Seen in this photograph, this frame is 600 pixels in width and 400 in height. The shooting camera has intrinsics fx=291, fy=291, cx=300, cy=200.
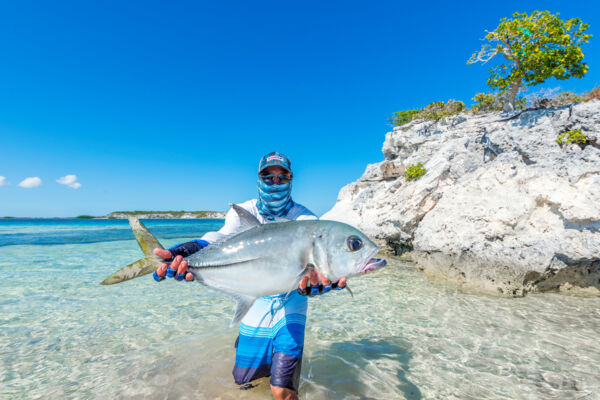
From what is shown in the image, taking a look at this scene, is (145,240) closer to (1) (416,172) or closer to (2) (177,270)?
(2) (177,270)

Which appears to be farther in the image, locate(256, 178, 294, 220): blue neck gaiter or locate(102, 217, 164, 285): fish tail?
→ locate(256, 178, 294, 220): blue neck gaiter

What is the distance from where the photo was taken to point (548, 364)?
3.94 m

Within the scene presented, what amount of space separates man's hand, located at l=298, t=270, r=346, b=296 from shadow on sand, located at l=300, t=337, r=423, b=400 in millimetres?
1818

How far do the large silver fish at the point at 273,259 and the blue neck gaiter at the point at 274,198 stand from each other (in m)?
0.74

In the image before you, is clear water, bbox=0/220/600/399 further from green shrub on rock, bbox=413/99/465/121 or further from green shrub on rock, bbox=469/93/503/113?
green shrub on rock, bbox=469/93/503/113

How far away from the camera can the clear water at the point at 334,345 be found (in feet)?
11.4

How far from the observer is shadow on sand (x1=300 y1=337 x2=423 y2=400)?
341 cm

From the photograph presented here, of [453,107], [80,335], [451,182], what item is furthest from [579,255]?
[453,107]

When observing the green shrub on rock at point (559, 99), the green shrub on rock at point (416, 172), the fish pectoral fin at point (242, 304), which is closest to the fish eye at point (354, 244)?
the fish pectoral fin at point (242, 304)

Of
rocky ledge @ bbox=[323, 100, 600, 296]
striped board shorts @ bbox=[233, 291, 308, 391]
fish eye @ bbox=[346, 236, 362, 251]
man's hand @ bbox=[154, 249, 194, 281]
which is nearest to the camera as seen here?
fish eye @ bbox=[346, 236, 362, 251]

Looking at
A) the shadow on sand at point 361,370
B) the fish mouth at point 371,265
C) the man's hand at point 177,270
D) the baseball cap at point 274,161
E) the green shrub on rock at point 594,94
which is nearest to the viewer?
the fish mouth at point 371,265

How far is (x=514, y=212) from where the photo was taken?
7664 mm

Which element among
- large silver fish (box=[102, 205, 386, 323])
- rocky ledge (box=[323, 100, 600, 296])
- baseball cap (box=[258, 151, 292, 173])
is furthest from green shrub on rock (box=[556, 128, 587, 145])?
large silver fish (box=[102, 205, 386, 323])

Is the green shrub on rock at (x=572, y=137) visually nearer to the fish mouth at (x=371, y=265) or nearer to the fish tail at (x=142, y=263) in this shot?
the fish mouth at (x=371, y=265)
